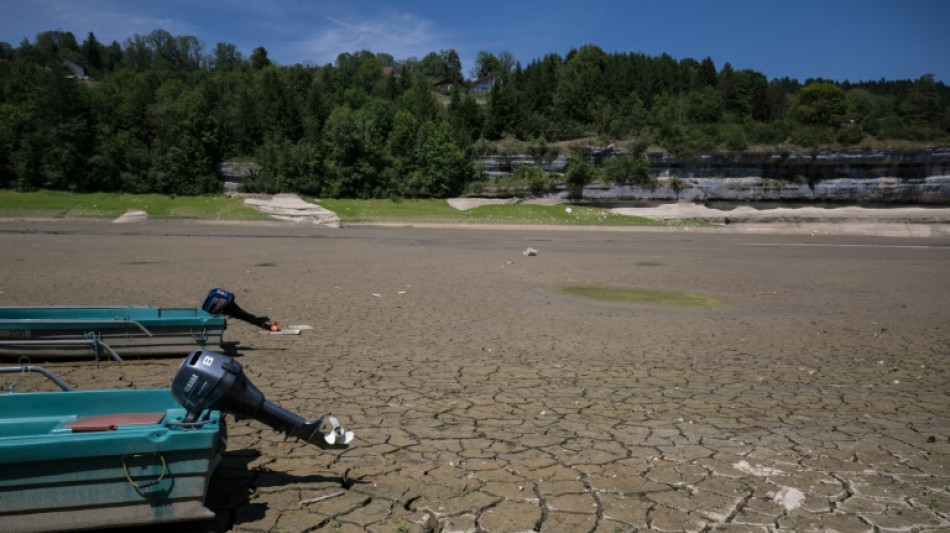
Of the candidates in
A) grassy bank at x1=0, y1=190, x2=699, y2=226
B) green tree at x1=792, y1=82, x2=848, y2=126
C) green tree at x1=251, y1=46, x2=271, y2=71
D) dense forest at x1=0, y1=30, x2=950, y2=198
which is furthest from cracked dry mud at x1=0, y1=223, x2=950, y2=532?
green tree at x1=251, y1=46, x2=271, y2=71

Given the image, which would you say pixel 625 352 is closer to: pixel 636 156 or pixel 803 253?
pixel 803 253

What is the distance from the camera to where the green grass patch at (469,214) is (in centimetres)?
4606

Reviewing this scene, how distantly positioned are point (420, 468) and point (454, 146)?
62.4m

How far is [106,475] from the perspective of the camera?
3961 mm

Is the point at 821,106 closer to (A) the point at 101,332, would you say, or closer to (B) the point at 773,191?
(B) the point at 773,191

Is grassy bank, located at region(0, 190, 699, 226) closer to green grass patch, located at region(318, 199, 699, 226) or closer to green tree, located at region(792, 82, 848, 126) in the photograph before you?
green grass patch, located at region(318, 199, 699, 226)

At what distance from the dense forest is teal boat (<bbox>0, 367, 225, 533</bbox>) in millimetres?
55939

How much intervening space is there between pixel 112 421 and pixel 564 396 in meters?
5.20

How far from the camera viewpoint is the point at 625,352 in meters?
10.7

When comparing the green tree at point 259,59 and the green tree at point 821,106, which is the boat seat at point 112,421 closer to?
the green tree at point 821,106

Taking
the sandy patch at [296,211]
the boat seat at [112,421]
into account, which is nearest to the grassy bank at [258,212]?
the sandy patch at [296,211]

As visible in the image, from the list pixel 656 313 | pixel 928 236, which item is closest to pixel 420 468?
pixel 656 313

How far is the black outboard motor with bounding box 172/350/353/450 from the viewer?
174 inches

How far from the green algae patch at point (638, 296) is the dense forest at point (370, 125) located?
44.3m
